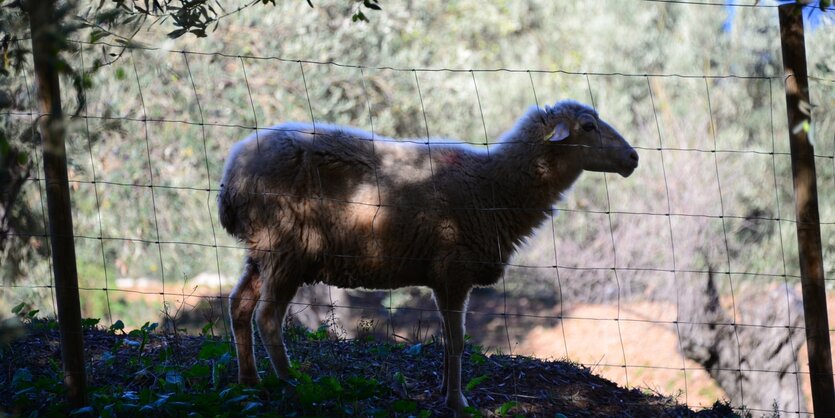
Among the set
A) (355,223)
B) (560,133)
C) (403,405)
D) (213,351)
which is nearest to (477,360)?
(355,223)

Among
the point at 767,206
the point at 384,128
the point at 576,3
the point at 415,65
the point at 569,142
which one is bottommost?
the point at 767,206

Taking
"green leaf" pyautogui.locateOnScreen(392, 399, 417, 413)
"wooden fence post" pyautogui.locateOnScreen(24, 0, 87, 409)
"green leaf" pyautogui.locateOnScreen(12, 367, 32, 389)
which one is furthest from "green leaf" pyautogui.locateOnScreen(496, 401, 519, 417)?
"green leaf" pyautogui.locateOnScreen(12, 367, 32, 389)

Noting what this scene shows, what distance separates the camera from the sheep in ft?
17.2

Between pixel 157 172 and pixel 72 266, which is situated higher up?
pixel 157 172

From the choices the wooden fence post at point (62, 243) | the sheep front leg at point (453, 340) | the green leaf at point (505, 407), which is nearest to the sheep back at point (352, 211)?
the sheep front leg at point (453, 340)

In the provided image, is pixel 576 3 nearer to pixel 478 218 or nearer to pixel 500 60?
pixel 500 60

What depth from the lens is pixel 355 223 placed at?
5363mm

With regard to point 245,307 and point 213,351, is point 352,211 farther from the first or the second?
point 213,351

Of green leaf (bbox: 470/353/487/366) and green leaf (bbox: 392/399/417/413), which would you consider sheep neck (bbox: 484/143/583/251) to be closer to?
green leaf (bbox: 470/353/487/366)

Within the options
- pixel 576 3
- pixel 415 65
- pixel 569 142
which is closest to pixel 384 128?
pixel 415 65

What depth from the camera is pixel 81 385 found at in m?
4.16

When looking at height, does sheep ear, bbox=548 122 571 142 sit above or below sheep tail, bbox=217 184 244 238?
above

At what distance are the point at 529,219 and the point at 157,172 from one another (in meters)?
7.48

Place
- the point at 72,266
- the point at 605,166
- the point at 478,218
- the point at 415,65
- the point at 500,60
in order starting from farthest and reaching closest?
the point at 500,60, the point at 415,65, the point at 605,166, the point at 478,218, the point at 72,266
